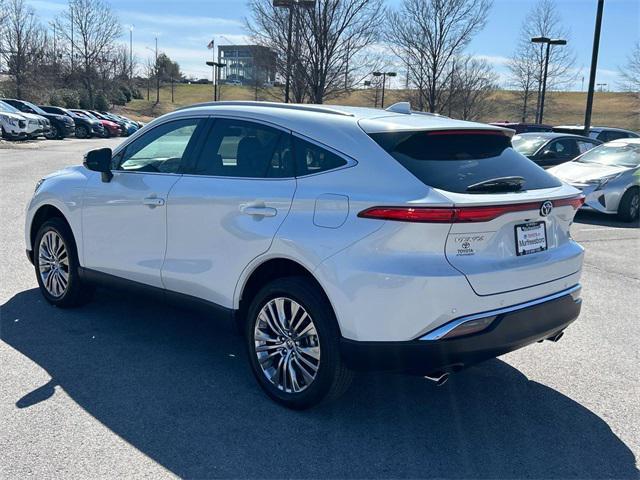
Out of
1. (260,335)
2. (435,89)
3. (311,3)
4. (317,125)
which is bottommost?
(260,335)

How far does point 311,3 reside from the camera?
2192 cm

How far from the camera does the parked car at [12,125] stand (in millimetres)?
25781

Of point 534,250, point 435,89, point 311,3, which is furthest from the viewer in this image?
point 435,89

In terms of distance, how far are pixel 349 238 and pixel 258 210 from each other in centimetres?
74

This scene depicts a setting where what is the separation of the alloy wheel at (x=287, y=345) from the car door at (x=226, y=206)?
1.07 feet

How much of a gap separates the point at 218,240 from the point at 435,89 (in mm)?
27697

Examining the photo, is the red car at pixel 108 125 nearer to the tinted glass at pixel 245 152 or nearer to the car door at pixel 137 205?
the car door at pixel 137 205

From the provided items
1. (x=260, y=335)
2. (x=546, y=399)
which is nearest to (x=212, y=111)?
(x=260, y=335)

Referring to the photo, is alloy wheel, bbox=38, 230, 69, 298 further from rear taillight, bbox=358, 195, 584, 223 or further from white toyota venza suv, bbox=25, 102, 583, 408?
rear taillight, bbox=358, 195, 584, 223

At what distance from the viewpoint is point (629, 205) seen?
1155 centimetres

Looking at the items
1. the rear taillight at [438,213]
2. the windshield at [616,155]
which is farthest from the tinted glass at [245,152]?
the windshield at [616,155]

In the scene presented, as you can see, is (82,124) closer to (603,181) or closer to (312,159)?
(603,181)

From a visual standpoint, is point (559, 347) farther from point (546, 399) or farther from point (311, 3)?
point (311, 3)

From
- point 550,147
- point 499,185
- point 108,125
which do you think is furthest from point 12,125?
point 499,185
